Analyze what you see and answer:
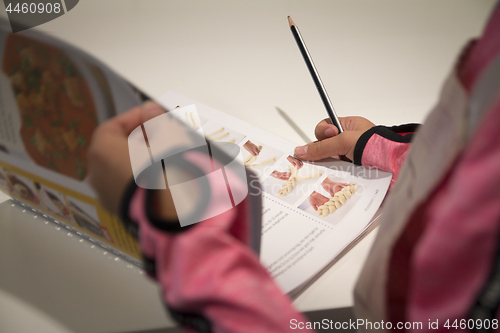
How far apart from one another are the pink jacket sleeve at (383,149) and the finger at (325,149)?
0.02 meters

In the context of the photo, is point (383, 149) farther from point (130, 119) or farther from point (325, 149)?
point (130, 119)

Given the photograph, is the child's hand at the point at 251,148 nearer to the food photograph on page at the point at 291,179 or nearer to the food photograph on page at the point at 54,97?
the food photograph on page at the point at 291,179

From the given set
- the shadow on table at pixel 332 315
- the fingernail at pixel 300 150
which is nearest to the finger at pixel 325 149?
the fingernail at pixel 300 150

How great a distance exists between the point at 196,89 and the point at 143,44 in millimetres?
159

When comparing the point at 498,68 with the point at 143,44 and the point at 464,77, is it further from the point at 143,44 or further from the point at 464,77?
the point at 143,44

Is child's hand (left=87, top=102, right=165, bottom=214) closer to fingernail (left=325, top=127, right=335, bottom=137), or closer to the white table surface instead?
the white table surface

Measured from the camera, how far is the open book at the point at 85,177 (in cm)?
25

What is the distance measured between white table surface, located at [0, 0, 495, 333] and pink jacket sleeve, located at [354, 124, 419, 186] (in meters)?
0.09

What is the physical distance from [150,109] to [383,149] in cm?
27

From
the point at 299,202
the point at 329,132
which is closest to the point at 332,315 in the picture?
the point at 299,202

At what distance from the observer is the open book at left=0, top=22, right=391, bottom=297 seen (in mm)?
250

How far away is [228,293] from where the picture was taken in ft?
0.64

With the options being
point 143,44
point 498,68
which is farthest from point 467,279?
point 143,44

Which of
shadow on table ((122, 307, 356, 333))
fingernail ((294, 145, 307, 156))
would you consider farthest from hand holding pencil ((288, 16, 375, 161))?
shadow on table ((122, 307, 356, 333))
